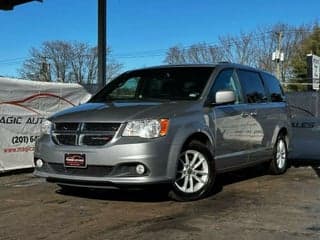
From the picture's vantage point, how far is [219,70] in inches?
339

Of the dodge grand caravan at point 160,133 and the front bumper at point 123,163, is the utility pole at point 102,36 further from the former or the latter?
the front bumper at point 123,163

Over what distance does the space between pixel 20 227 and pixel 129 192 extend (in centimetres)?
222

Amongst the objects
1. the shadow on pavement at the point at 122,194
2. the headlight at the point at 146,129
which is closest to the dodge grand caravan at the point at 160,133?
the headlight at the point at 146,129

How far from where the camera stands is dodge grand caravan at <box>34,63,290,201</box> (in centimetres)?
710

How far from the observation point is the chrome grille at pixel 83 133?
282 inches

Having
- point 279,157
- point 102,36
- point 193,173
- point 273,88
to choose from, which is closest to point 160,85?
point 193,173

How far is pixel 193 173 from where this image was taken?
7.73 metres

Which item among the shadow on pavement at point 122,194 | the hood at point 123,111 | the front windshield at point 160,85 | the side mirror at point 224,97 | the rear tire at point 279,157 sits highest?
the front windshield at point 160,85

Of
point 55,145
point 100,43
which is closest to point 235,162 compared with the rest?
point 55,145

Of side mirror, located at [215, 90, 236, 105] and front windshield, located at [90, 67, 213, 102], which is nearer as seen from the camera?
side mirror, located at [215, 90, 236, 105]

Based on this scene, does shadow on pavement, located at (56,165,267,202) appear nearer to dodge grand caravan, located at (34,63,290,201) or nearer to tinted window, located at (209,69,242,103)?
dodge grand caravan, located at (34,63,290,201)

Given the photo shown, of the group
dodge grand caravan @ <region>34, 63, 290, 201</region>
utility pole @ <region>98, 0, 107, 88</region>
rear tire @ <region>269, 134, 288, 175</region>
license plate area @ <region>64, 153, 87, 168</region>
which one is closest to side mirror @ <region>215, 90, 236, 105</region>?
dodge grand caravan @ <region>34, 63, 290, 201</region>

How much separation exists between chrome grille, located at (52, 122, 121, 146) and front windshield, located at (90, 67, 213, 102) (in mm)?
1184

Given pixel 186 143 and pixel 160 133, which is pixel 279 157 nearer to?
pixel 186 143
